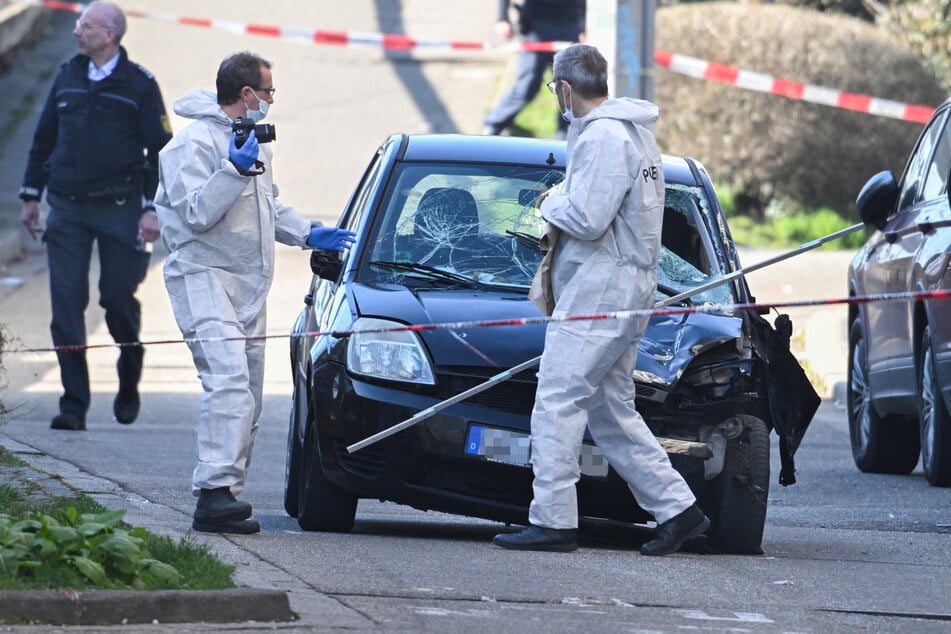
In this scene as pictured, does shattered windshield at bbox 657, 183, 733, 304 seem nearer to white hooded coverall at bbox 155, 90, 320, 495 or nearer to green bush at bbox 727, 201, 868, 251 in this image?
white hooded coverall at bbox 155, 90, 320, 495

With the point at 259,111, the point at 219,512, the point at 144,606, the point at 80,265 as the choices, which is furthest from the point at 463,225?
the point at 80,265

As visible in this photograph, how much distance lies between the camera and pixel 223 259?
22.6ft

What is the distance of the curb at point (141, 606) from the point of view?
16.6 feet

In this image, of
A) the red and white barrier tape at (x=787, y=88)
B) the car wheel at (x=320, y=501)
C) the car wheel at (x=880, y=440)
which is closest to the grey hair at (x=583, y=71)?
the car wheel at (x=320, y=501)

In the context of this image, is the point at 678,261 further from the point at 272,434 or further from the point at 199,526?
the point at 272,434

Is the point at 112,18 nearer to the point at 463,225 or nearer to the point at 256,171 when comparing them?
the point at 463,225

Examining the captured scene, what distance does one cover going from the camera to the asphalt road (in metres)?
5.62

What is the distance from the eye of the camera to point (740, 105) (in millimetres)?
17516

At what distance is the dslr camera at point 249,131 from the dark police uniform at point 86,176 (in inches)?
144

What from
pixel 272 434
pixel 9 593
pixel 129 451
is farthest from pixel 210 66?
pixel 9 593

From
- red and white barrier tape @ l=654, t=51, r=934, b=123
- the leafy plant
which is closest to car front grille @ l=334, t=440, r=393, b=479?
the leafy plant

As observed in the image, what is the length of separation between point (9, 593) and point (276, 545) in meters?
1.59

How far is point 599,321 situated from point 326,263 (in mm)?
1279

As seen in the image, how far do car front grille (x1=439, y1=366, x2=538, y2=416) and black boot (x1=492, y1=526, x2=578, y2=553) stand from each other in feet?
1.41
